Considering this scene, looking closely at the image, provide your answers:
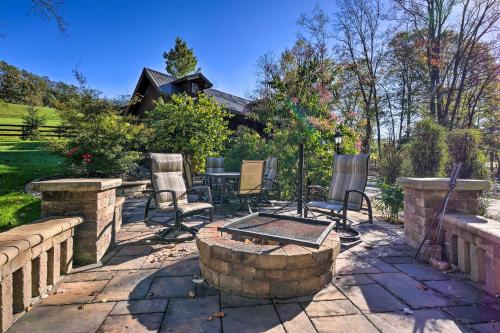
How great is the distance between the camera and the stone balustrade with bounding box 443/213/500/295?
201cm

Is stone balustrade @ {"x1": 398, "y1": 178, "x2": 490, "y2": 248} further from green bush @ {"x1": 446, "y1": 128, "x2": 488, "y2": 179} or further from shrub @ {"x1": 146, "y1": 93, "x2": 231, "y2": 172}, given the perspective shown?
shrub @ {"x1": 146, "y1": 93, "x2": 231, "y2": 172}

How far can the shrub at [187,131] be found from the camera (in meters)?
8.46

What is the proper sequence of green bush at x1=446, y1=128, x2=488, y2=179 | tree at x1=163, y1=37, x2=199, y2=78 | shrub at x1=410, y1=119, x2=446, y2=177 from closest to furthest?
shrub at x1=410, y1=119, x2=446, y2=177, green bush at x1=446, y1=128, x2=488, y2=179, tree at x1=163, y1=37, x2=199, y2=78

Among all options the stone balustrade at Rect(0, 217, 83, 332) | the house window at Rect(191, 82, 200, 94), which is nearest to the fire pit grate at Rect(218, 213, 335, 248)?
the stone balustrade at Rect(0, 217, 83, 332)

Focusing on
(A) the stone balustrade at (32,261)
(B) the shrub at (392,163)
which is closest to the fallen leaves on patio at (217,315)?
(A) the stone balustrade at (32,261)

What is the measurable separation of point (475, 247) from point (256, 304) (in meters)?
1.94

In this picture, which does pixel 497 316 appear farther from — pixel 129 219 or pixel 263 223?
pixel 129 219

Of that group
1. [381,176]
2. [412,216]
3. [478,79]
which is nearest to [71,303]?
[412,216]

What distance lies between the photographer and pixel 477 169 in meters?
6.02

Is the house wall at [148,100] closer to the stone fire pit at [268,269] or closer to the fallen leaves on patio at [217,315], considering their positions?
the stone fire pit at [268,269]

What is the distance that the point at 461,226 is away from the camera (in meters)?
→ 2.41

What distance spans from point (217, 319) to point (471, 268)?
2.19m

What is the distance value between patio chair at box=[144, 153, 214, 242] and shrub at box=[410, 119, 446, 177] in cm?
483

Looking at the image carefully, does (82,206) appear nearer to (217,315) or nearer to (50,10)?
(217,315)
